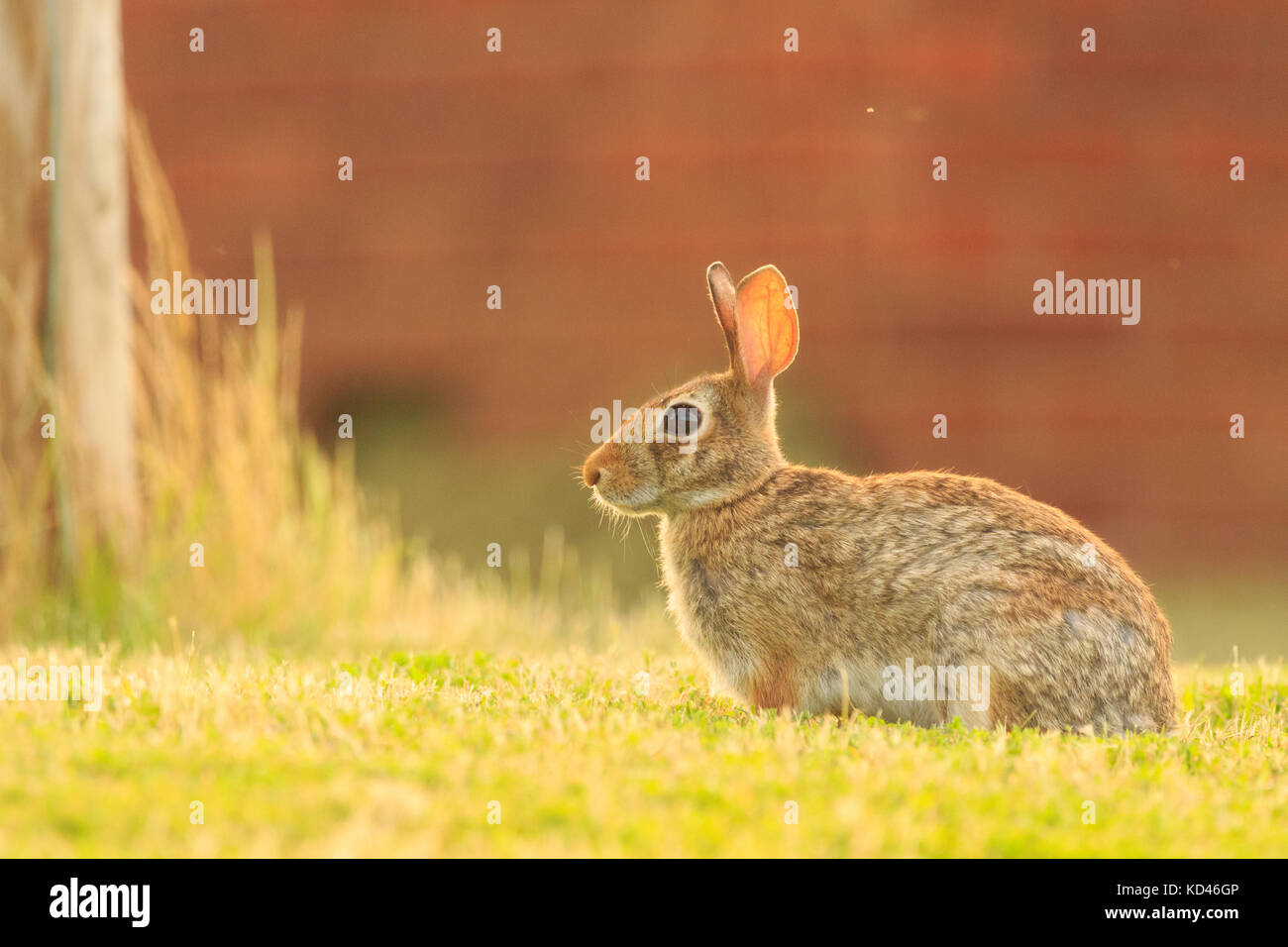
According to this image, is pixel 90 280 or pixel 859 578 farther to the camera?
pixel 90 280

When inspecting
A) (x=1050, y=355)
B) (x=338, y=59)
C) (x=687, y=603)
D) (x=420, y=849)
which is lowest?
(x=420, y=849)

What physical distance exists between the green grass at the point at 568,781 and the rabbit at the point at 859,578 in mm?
269

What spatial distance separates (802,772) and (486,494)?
797cm

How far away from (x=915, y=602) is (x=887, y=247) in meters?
6.79

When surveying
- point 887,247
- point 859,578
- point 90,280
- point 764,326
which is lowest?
point 859,578

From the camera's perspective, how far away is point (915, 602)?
16.2 feet

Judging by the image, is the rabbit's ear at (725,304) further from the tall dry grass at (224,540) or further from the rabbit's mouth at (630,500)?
the tall dry grass at (224,540)

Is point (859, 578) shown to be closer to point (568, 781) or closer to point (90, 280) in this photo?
point (568, 781)

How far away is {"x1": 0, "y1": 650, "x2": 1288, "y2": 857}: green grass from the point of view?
3.08m

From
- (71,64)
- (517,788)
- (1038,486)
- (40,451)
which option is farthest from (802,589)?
(1038,486)

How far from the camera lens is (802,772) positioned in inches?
146

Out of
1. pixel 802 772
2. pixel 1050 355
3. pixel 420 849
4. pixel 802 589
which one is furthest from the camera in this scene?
pixel 1050 355

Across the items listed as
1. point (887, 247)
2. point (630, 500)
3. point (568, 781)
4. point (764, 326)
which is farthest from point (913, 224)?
point (568, 781)

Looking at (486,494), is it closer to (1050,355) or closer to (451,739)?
(1050,355)
